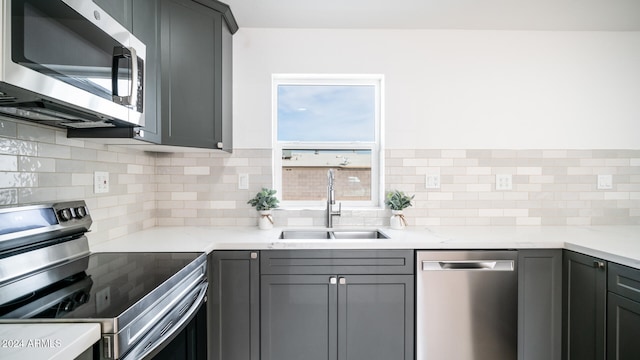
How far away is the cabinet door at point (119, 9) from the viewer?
3.88ft

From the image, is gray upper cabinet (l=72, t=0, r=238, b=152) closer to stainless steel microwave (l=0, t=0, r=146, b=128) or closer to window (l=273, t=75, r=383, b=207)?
stainless steel microwave (l=0, t=0, r=146, b=128)

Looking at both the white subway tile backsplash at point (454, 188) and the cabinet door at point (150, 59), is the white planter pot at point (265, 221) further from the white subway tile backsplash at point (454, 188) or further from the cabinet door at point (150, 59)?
the cabinet door at point (150, 59)

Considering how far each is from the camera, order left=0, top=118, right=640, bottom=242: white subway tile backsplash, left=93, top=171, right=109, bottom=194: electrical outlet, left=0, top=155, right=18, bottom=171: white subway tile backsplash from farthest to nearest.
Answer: left=0, top=118, right=640, bottom=242: white subway tile backsplash
left=93, top=171, right=109, bottom=194: electrical outlet
left=0, top=155, right=18, bottom=171: white subway tile backsplash

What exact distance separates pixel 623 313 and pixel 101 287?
7.02 ft

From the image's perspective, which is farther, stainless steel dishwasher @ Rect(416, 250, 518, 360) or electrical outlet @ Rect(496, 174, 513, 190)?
electrical outlet @ Rect(496, 174, 513, 190)

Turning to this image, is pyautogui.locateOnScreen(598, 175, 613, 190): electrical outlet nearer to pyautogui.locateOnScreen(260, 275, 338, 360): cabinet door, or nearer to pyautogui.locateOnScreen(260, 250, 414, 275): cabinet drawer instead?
pyautogui.locateOnScreen(260, 250, 414, 275): cabinet drawer

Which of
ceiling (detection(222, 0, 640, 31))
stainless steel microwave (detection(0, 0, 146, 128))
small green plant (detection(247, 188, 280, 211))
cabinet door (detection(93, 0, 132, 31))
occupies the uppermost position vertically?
ceiling (detection(222, 0, 640, 31))

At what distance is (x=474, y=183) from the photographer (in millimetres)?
2285

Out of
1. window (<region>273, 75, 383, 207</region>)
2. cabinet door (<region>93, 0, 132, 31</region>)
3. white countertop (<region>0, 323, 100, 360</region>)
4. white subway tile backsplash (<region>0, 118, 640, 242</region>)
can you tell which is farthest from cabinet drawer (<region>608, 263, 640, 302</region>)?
cabinet door (<region>93, 0, 132, 31</region>)

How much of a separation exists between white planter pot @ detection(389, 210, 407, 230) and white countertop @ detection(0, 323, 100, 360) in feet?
5.71

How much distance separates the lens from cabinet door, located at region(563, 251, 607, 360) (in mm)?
1510

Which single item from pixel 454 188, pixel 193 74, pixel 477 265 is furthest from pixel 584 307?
pixel 193 74

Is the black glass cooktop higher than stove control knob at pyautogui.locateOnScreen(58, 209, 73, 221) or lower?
lower

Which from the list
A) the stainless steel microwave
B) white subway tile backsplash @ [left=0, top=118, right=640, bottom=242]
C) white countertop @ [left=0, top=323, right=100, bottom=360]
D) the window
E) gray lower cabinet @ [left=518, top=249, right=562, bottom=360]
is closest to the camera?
white countertop @ [left=0, top=323, right=100, bottom=360]
